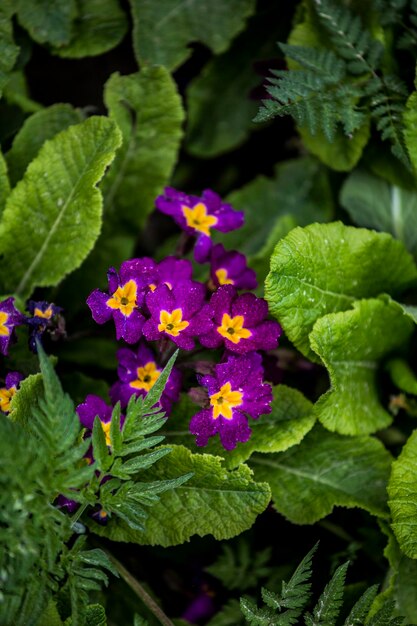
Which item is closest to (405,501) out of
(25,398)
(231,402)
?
(231,402)

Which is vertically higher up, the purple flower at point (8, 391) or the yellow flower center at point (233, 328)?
the yellow flower center at point (233, 328)

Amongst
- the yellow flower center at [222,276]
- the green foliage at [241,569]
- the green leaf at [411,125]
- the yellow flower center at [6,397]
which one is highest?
the green leaf at [411,125]

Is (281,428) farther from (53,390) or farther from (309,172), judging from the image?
(309,172)

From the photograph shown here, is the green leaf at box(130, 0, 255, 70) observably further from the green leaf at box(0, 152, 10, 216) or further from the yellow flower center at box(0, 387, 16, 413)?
the yellow flower center at box(0, 387, 16, 413)

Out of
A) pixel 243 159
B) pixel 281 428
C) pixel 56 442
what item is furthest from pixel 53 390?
pixel 243 159

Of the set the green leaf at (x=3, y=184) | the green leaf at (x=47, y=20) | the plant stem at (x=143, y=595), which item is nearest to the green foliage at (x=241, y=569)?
the plant stem at (x=143, y=595)

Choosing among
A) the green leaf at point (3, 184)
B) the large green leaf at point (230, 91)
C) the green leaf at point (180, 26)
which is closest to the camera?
the green leaf at point (3, 184)

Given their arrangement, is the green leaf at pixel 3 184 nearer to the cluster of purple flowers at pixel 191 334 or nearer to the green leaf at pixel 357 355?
the cluster of purple flowers at pixel 191 334
